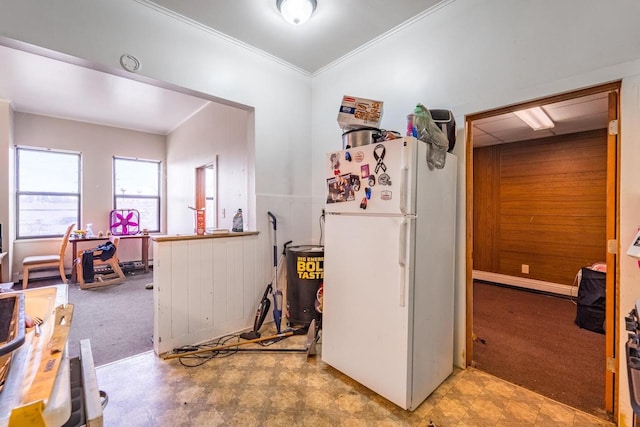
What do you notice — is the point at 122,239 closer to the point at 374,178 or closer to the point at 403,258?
the point at 374,178

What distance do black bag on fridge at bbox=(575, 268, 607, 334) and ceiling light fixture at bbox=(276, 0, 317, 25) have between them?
12.6 ft

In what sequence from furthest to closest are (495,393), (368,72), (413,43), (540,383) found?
(368,72), (413,43), (540,383), (495,393)

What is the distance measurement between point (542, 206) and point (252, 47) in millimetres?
4566

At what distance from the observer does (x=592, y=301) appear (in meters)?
3.06

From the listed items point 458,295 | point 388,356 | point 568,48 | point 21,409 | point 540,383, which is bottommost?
point 540,383

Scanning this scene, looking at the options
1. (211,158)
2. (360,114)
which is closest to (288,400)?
(360,114)

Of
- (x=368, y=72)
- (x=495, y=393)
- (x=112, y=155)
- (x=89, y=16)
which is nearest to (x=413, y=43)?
(x=368, y=72)

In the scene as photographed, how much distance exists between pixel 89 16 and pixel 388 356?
3.07 m

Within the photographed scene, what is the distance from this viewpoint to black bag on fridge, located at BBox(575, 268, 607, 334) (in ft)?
9.86

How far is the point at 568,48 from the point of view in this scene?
178cm

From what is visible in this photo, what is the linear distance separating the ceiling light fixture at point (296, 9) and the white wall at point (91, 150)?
16.7 ft

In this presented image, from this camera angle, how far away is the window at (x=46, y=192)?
494 centimetres

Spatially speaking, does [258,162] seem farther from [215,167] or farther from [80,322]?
[80,322]

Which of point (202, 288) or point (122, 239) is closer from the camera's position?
point (202, 288)
